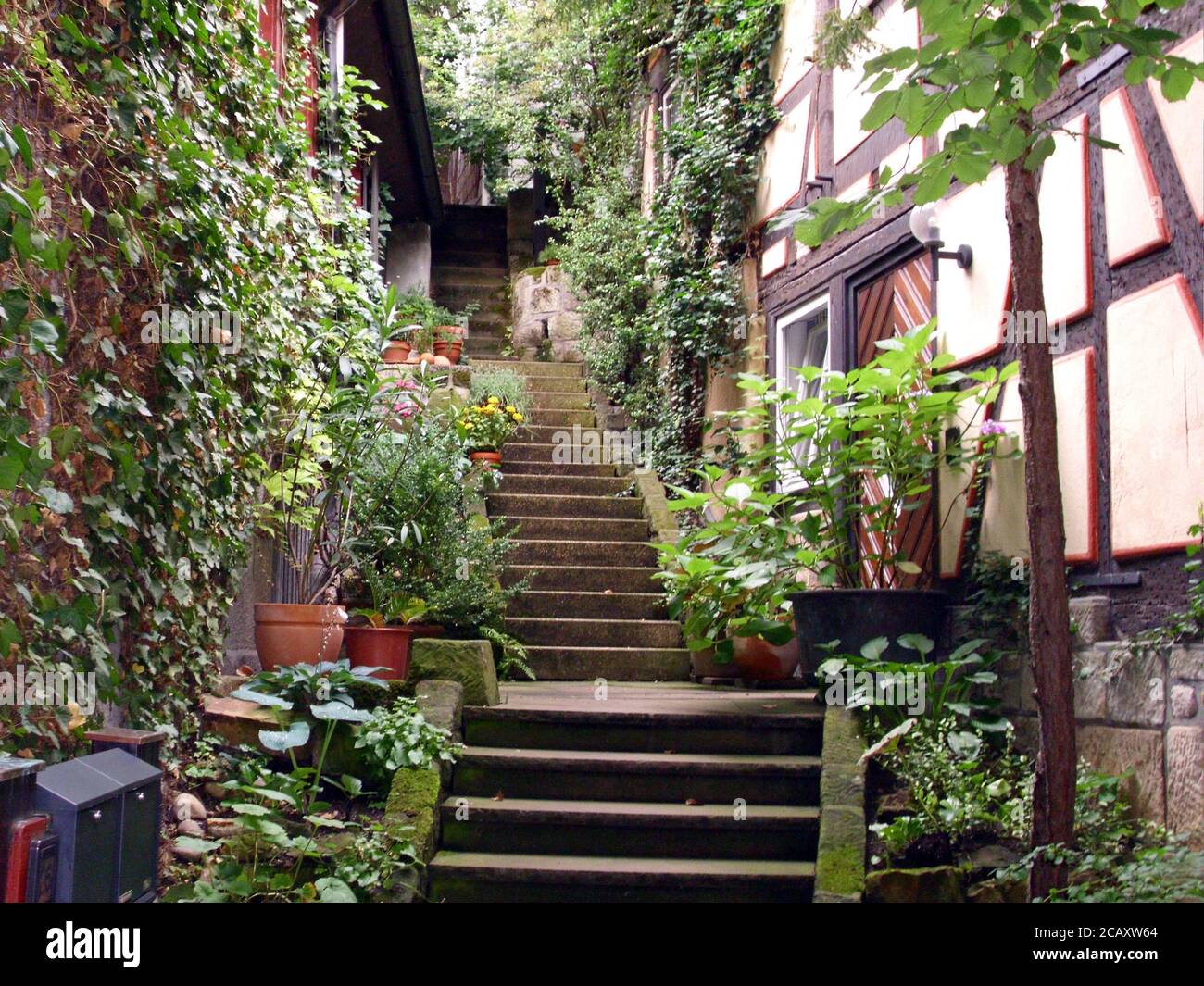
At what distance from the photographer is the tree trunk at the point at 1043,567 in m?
3.78

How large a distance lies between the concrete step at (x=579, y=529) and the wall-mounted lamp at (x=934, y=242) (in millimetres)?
3396

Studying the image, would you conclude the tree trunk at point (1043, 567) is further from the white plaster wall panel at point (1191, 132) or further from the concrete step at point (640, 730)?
the concrete step at point (640, 730)

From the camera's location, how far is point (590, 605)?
7465mm

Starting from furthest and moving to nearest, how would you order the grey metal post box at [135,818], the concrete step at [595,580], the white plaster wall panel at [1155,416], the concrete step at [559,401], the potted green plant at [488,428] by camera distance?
the concrete step at [559,401] → the potted green plant at [488,428] → the concrete step at [595,580] → the white plaster wall panel at [1155,416] → the grey metal post box at [135,818]

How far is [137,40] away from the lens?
148 inches

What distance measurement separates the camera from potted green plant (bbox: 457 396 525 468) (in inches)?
347

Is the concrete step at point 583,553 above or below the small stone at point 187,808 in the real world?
above

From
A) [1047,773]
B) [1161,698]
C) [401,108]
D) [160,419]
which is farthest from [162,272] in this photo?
[401,108]

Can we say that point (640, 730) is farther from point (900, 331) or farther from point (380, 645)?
point (900, 331)

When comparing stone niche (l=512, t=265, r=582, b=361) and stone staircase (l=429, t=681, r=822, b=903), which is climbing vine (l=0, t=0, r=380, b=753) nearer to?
stone staircase (l=429, t=681, r=822, b=903)

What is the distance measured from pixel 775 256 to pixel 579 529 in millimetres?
2410

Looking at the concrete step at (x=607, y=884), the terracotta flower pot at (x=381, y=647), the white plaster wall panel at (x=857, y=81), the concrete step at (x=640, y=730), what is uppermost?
the white plaster wall panel at (x=857, y=81)

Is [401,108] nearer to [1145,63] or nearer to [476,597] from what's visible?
[476,597]

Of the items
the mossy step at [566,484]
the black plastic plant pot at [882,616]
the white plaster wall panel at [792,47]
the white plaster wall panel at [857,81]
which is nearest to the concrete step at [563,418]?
the mossy step at [566,484]
